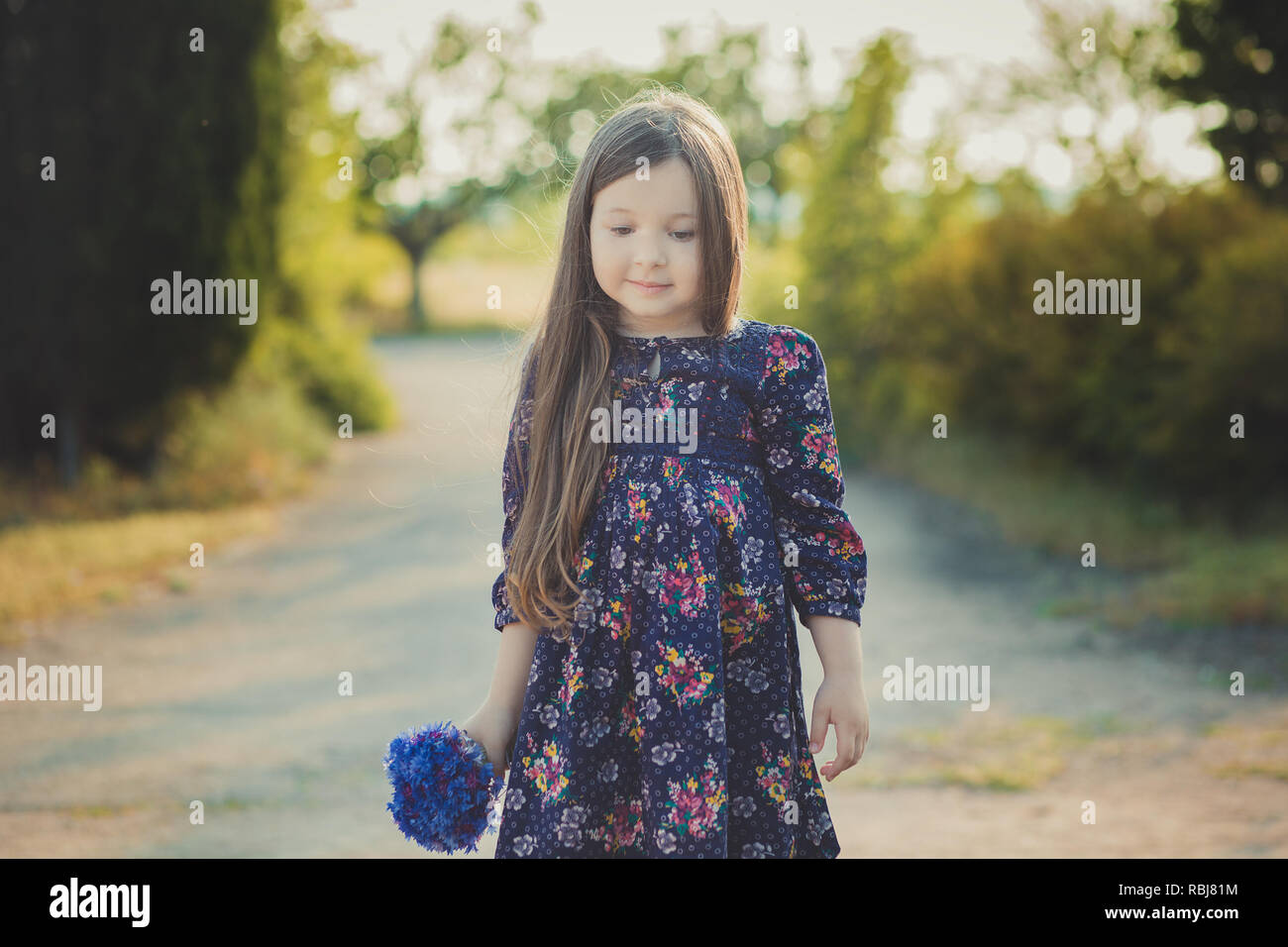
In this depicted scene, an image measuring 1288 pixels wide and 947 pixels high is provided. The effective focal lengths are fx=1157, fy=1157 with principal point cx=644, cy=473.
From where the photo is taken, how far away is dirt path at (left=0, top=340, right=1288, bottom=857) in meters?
3.85

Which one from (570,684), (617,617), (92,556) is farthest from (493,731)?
(92,556)

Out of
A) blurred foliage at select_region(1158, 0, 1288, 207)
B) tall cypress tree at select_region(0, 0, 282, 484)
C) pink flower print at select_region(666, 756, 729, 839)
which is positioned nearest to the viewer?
pink flower print at select_region(666, 756, 729, 839)

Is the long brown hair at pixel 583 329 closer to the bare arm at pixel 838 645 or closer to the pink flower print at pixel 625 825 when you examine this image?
the pink flower print at pixel 625 825

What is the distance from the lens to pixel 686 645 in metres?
1.91

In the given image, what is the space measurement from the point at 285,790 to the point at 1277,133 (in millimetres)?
7470

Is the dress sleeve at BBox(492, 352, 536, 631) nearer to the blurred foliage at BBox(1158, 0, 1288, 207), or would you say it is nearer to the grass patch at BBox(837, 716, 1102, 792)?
the grass patch at BBox(837, 716, 1102, 792)

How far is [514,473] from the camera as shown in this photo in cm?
209

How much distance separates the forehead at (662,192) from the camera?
196 centimetres

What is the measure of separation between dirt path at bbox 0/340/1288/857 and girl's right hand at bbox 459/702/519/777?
537 mm

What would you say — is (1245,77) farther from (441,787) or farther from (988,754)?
(441,787)

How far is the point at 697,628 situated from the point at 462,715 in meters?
3.36

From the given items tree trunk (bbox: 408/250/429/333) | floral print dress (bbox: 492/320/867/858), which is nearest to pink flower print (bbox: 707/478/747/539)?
floral print dress (bbox: 492/320/867/858)

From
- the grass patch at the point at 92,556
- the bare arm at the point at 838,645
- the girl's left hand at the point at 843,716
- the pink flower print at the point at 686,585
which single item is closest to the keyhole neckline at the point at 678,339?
the pink flower print at the point at 686,585

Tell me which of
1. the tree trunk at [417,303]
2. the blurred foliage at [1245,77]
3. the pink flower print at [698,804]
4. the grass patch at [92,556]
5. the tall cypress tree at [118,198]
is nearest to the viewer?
the pink flower print at [698,804]
